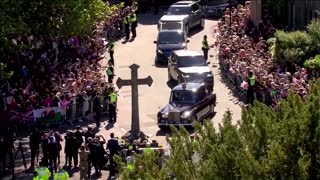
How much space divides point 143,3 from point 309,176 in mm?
41050

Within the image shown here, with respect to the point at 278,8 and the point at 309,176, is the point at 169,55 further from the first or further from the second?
the point at 309,176

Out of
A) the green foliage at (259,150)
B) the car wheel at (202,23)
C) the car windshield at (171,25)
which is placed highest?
the green foliage at (259,150)

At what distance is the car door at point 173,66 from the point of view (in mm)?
34150

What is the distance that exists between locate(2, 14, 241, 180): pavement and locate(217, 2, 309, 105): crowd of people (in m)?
1.11

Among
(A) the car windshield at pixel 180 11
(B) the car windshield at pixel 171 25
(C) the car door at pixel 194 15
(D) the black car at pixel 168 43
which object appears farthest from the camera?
(A) the car windshield at pixel 180 11

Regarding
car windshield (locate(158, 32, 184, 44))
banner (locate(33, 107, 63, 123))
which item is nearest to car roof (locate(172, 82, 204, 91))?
banner (locate(33, 107, 63, 123))

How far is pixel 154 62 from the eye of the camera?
127 feet

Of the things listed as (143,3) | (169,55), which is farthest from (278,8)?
(143,3)

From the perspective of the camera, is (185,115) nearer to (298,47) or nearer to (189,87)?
(189,87)

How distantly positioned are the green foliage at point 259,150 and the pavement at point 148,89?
43.1 ft

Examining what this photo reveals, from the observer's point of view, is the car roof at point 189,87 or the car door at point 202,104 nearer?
the car door at point 202,104

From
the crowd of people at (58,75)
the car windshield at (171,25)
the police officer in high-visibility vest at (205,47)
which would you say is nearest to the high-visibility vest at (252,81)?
the crowd of people at (58,75)

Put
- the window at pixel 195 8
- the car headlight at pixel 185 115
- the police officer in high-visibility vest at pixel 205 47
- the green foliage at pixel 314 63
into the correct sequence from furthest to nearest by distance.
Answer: the window at pixel 195 8 → the police officer in high-visibility vest at pixel 205 47 → the green foliage at pixel 314 63 → the car headlight at pixel 185 115

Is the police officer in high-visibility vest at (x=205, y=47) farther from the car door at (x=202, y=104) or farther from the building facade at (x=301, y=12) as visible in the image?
the car door at (x=202, y=104)
